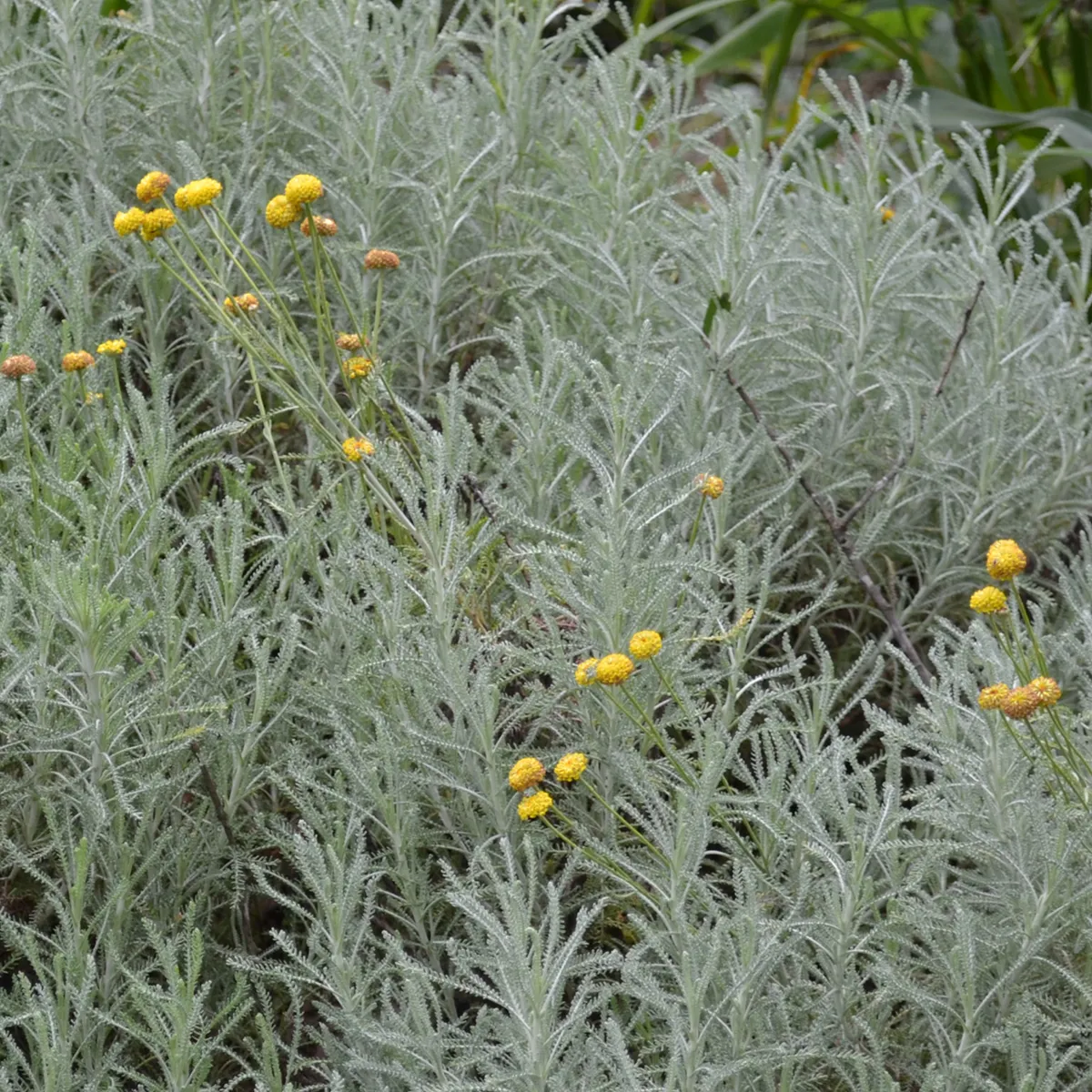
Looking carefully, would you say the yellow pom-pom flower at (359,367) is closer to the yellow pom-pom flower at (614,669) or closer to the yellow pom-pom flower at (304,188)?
the yellow pom-pom flower at (304,188)

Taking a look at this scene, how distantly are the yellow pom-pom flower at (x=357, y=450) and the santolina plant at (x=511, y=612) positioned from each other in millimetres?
23

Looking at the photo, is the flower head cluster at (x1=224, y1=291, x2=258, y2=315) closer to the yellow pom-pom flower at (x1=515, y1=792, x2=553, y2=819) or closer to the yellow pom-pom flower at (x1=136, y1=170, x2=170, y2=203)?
the yellow pom-pom flower at (x1=136, y1=170, x2=170, y2=203)

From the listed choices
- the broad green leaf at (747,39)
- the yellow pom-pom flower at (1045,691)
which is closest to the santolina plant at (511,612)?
the yellow pom-pom flower at (1045,691)

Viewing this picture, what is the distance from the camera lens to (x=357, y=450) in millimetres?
1512

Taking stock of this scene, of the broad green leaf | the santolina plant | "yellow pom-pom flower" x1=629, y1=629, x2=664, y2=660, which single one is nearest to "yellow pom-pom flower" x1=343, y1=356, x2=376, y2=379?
the santolina plant

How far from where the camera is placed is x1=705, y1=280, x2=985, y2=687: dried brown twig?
67.1 inches

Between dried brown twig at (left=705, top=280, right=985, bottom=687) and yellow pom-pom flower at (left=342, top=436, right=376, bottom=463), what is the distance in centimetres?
47

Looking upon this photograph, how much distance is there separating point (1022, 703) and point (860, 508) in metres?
0.61

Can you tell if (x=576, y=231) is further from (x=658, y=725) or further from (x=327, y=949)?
(x=327, y=949)

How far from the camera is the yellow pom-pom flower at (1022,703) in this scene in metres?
1.19

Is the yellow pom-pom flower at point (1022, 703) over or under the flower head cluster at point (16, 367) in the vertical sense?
under

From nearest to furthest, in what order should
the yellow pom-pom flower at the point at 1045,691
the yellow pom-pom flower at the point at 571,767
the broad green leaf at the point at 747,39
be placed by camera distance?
1. the yellow pom-pom flower at the point at 1045,691
2. the yellow pom-pom flower at the point at 571,767
3. the broad green leaf at the point at 747,39

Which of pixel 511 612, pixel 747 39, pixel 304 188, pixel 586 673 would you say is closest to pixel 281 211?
pixel 304 188

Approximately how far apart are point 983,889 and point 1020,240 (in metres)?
0.90
